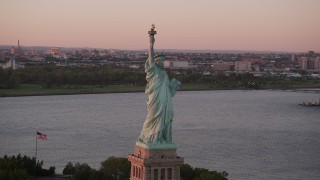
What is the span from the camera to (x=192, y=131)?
46.3 meters

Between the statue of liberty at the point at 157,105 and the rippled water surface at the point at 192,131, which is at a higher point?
the statue of liberty at the point at 157,105

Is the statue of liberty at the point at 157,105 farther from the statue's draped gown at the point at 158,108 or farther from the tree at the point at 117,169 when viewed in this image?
the tree at the point at 117,169

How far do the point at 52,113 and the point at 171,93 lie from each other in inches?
1676

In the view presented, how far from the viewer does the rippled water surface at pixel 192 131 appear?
33844 millimetres

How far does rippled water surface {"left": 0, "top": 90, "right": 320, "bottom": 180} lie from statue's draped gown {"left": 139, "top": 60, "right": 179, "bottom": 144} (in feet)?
48.6

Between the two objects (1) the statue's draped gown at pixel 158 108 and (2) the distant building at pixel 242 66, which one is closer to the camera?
(1) the statue's draped gown at pixel 158 108

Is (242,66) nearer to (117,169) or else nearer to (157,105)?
(117,169)

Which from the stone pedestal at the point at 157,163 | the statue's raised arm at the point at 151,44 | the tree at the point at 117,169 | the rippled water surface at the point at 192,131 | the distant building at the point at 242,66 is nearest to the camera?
the stone pedestal at the point at 157,163

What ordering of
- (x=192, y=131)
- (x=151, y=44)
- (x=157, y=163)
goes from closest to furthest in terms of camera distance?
(x=157, y=163)
(x=151, y=44)
(x=192, y=131)

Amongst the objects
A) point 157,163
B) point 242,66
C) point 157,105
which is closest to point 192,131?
point 157,105

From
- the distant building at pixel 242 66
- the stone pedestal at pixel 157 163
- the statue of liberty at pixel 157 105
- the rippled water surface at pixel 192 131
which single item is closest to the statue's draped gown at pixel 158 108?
the statue of liberty at pixel 157 105

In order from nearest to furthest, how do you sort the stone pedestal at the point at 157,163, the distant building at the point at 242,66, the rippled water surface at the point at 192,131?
1. the stone pedestal at the point at 157,163
2. the rippled water surface at the point at 192,131
3. the distant building at the point at 242,66

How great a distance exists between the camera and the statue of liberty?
50.6 feet

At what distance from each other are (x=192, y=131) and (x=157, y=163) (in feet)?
102
